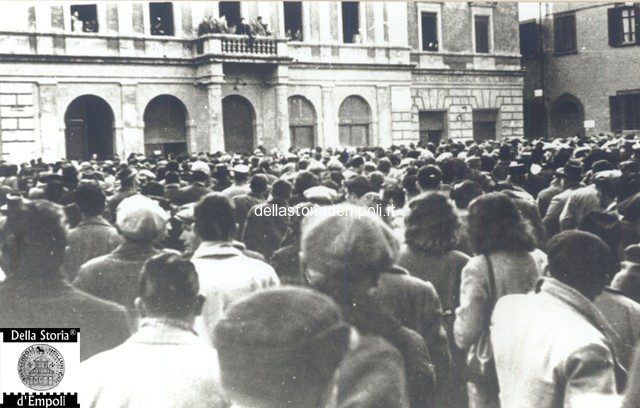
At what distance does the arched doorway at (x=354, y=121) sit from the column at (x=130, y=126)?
4.85 metres

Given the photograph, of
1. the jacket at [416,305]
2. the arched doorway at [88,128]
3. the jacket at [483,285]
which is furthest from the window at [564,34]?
the arched doorway at [88,128]

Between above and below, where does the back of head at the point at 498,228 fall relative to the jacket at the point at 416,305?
above

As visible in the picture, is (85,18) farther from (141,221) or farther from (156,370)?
(156,370)

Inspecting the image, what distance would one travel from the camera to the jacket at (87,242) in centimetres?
509

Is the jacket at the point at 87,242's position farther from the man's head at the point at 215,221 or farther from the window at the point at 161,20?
the window at the point at 161,20

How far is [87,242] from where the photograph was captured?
17.0 ft

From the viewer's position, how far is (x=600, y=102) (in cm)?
858

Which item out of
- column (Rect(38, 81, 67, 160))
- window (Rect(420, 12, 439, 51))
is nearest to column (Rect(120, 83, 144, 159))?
column (Rect(38, 81, 67, 160))

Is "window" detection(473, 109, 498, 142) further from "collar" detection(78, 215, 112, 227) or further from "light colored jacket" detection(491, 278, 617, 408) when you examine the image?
"light colored jacket" detection(491, 278, 617, 408)

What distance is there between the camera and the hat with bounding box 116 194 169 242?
510 cm

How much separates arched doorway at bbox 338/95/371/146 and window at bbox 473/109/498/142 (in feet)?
8.85

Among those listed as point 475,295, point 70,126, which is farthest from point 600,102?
point 70,126

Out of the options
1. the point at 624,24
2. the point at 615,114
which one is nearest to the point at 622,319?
the point at 624,24

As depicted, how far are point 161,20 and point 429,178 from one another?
15.1m
